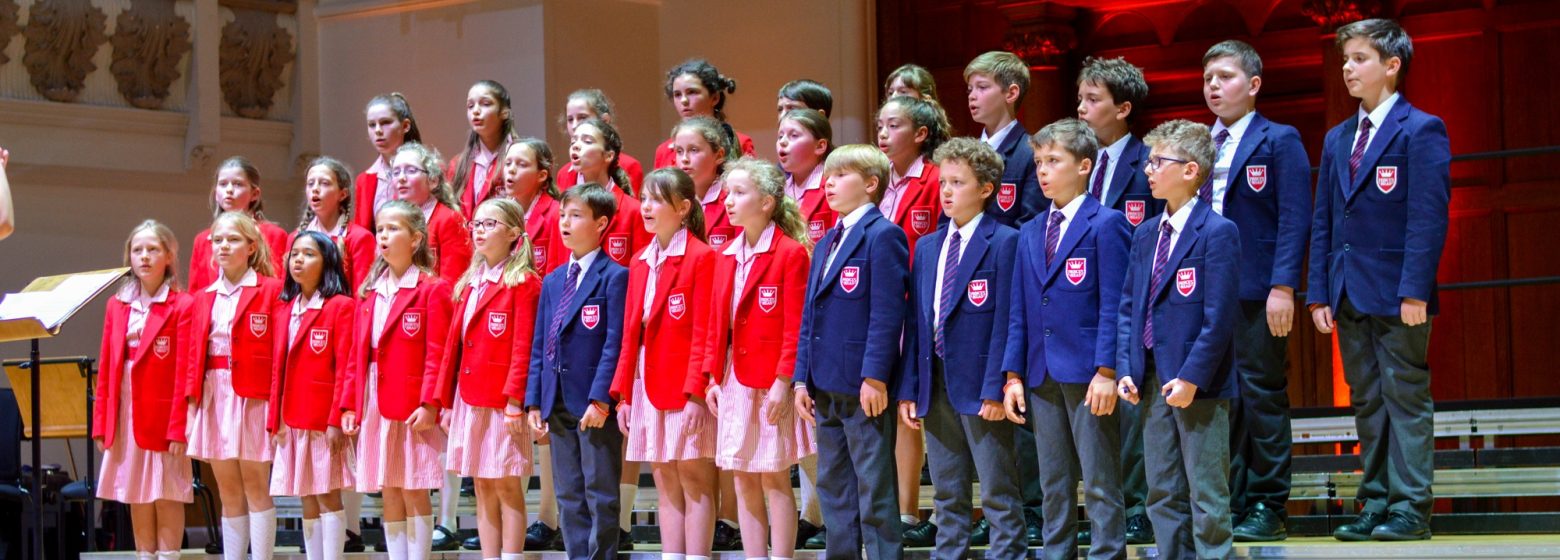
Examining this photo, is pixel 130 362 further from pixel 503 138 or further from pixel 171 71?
pixel 171 71

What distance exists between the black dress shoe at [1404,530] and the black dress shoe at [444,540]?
9.73 feet

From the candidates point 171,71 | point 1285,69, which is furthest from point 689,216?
point 171,71

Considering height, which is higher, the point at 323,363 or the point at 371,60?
the point at 371,60

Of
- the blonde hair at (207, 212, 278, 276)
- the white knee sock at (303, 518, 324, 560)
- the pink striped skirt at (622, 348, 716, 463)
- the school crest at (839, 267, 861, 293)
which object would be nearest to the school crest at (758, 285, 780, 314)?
the school crest at (839, 267, 861, 293)

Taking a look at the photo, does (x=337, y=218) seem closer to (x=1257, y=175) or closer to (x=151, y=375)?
(x=151, y=375)

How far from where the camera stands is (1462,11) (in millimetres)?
7695

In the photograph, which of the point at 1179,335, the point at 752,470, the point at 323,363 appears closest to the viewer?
the point at 1179,335

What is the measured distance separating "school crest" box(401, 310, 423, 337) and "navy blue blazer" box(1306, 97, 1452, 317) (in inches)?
108

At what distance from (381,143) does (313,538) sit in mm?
1474

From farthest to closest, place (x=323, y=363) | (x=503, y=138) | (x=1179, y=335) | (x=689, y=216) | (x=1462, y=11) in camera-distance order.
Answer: (x=1462, y=11), (x=503, y=138), (x=323, y=363), (x=689, y=216), (x=1179, y=335)

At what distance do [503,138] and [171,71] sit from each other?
3.08 m

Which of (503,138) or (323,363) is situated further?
(503,138)

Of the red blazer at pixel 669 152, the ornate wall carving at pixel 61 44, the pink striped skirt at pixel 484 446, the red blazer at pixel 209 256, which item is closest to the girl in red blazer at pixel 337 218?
the red blazer at pixel 209 256

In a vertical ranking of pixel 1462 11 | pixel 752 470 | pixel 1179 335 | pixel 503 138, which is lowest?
pixel 752 470
